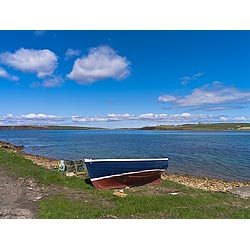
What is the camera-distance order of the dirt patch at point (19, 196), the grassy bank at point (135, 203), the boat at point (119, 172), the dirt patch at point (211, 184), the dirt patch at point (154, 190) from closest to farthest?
1. the dirt patch at point (19, 196)
2. the grassy bank at point (135, 203)
3. the dirt patch at point (154, 190)
4. the boat at point (119, 172)
5. the dirt patch at point (211, 184)

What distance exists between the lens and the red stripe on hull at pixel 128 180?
16625 mm

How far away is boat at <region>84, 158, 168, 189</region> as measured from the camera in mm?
16609

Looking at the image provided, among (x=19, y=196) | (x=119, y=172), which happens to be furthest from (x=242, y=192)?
(x=19, y=196)

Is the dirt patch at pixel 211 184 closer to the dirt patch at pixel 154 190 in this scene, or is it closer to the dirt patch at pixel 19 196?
the dirt patch at pixel 154 190

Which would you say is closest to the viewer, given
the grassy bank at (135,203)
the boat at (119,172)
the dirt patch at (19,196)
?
the dirt patch at (19,196)

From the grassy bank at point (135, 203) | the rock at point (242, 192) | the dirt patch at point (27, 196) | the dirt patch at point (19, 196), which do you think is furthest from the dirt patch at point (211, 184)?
the dirt patch at point (19, 196)

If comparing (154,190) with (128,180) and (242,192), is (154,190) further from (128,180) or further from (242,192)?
(242,192)

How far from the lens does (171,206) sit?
39.1 ft

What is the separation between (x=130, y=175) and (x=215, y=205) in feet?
18.7

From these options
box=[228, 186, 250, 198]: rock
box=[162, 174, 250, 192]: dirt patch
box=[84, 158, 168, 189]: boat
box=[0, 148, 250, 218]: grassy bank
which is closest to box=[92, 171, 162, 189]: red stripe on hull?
box=[84, 158, 168, 189]: boat

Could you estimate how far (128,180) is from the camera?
1727 centimetres

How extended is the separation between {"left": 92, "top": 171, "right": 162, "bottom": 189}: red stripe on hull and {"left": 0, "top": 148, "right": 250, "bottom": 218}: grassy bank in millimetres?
541
